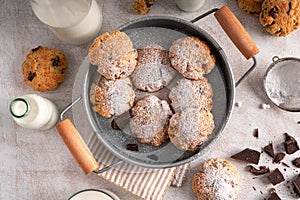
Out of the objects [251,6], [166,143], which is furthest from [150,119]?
[251,6]

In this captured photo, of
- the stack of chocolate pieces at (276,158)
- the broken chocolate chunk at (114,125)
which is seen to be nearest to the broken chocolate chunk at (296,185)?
the stack of chocolate pieces at (276,158)

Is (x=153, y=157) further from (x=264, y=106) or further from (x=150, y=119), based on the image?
(x=264, y=106)

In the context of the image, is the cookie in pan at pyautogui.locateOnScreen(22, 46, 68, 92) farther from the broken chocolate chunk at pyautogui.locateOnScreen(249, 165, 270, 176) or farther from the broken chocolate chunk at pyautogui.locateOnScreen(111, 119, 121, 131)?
the broken chocolate chunk at pyautogui.locateOnScreen(249, 165, 270, 176)

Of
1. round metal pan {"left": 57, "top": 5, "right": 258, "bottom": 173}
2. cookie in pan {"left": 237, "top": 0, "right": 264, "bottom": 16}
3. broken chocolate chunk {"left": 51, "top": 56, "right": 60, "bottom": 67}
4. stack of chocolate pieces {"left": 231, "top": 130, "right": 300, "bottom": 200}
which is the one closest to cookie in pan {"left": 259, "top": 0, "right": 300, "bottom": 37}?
cookie in pan {"left": 237, "top": 0, "right": 264, "bottom": 16}

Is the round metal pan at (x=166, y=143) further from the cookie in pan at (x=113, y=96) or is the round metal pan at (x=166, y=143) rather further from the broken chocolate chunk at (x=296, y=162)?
the broken chocolate chunk at (x=296, y=162)

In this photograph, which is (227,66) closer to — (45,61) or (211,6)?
(211,6)

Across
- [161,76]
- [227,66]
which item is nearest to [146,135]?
[161,76]
